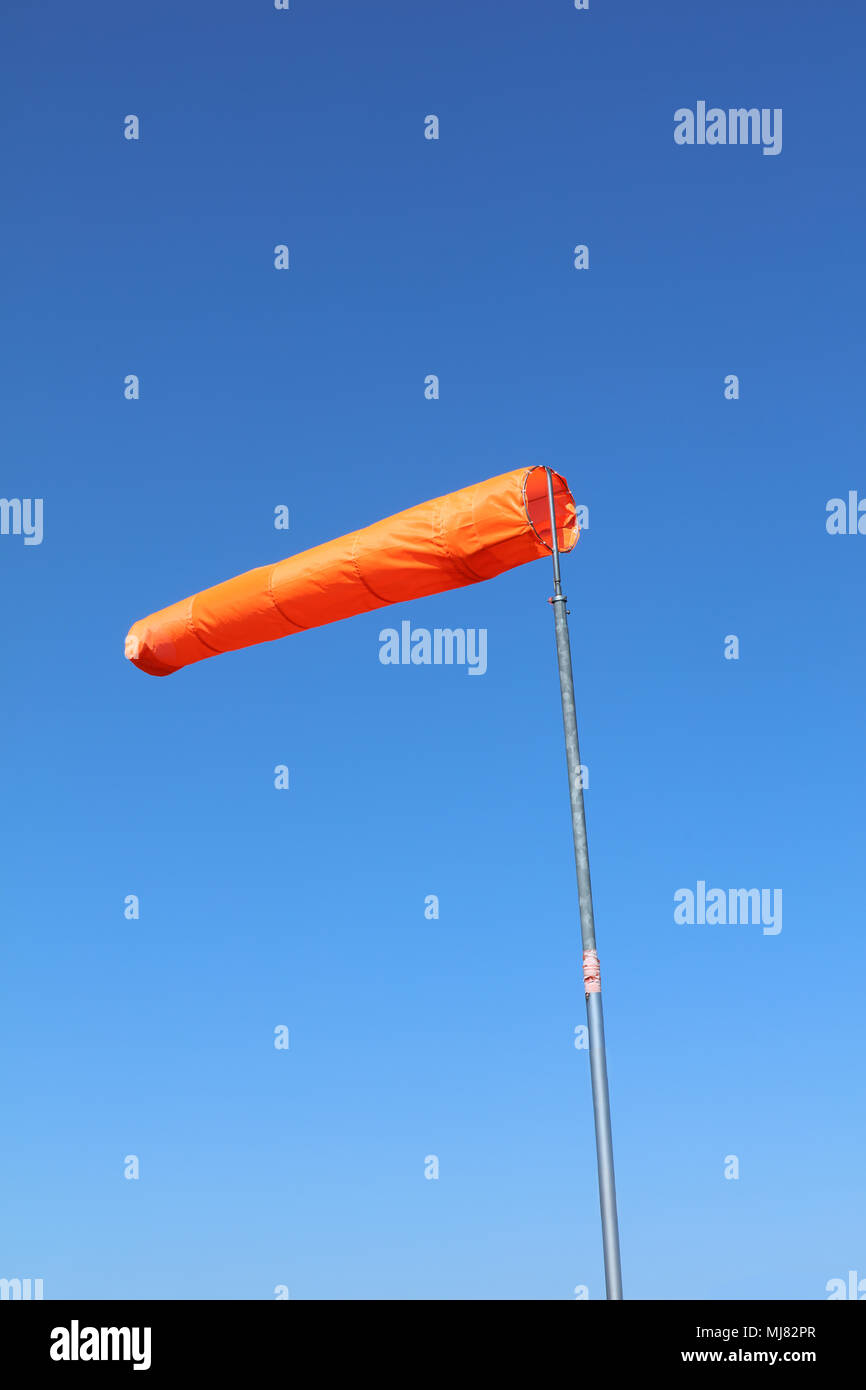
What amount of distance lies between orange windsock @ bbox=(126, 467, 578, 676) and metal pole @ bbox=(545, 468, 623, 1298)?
1.36 meters

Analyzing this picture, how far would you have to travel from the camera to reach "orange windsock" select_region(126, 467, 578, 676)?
15.1 metres

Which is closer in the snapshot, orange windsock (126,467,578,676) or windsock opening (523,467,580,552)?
windsock opening (523,467,580,552)

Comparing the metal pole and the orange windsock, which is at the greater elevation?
the orange windsock

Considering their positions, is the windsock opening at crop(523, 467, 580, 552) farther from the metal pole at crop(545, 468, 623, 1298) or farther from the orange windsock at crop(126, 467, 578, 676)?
the metal pole at crop(545, 468, 623, 1298)

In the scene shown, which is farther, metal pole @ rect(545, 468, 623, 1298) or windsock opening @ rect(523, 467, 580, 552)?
windsock opening @ rect(523, 467, 580, 552)

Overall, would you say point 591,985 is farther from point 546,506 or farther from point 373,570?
point 373,570

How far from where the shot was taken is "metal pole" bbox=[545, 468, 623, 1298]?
12.3m

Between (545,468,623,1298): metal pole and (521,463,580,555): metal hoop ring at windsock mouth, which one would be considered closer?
(545,468,623,1298): metal pole

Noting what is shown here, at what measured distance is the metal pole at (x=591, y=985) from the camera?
12.3m

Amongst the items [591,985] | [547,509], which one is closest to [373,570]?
[547,509]

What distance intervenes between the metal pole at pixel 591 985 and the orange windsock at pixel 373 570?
1.36 meters

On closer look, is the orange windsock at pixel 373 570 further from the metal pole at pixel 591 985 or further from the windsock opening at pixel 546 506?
the metal pole at pixel 591 985

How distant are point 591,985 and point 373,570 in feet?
19.2
